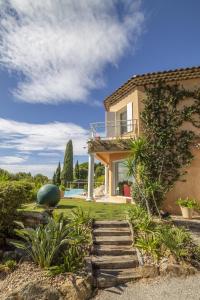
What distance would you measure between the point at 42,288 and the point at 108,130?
13.2 metres

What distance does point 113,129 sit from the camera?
18.5m

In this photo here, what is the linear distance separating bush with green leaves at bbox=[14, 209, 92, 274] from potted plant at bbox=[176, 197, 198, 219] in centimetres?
675

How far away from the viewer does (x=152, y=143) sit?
1483 cm

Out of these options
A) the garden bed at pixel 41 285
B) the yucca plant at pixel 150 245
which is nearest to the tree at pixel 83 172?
the yucca plant at pixel 150 245

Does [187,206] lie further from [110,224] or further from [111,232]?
[111,232]

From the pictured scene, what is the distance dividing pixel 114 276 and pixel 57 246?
2.08 metres

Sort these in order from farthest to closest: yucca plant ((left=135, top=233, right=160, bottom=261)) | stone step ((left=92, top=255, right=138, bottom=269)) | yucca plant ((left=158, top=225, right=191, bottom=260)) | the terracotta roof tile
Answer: the terracotta roof tile → yucca plant ((left=135, top=233, right=160, bottom=261)) → yucca plant ((left=158, top=225, right=191, bottom=260)) → stone step ((left=92, top=255, right=138, bottom=269))

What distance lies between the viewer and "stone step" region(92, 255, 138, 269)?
797 centimetres

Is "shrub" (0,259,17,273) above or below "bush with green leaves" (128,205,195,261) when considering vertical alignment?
below

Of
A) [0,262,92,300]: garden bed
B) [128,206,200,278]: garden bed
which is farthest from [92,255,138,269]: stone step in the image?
[0,262,92,300]: garden bed

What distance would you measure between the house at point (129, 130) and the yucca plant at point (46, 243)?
26.5 ft

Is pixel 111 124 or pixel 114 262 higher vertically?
pixel 111 124

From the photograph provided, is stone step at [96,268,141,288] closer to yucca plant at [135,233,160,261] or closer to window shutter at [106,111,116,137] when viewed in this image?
yucca plant at [135,233,160,261]

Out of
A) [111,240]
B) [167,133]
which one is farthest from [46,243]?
[167,133]
